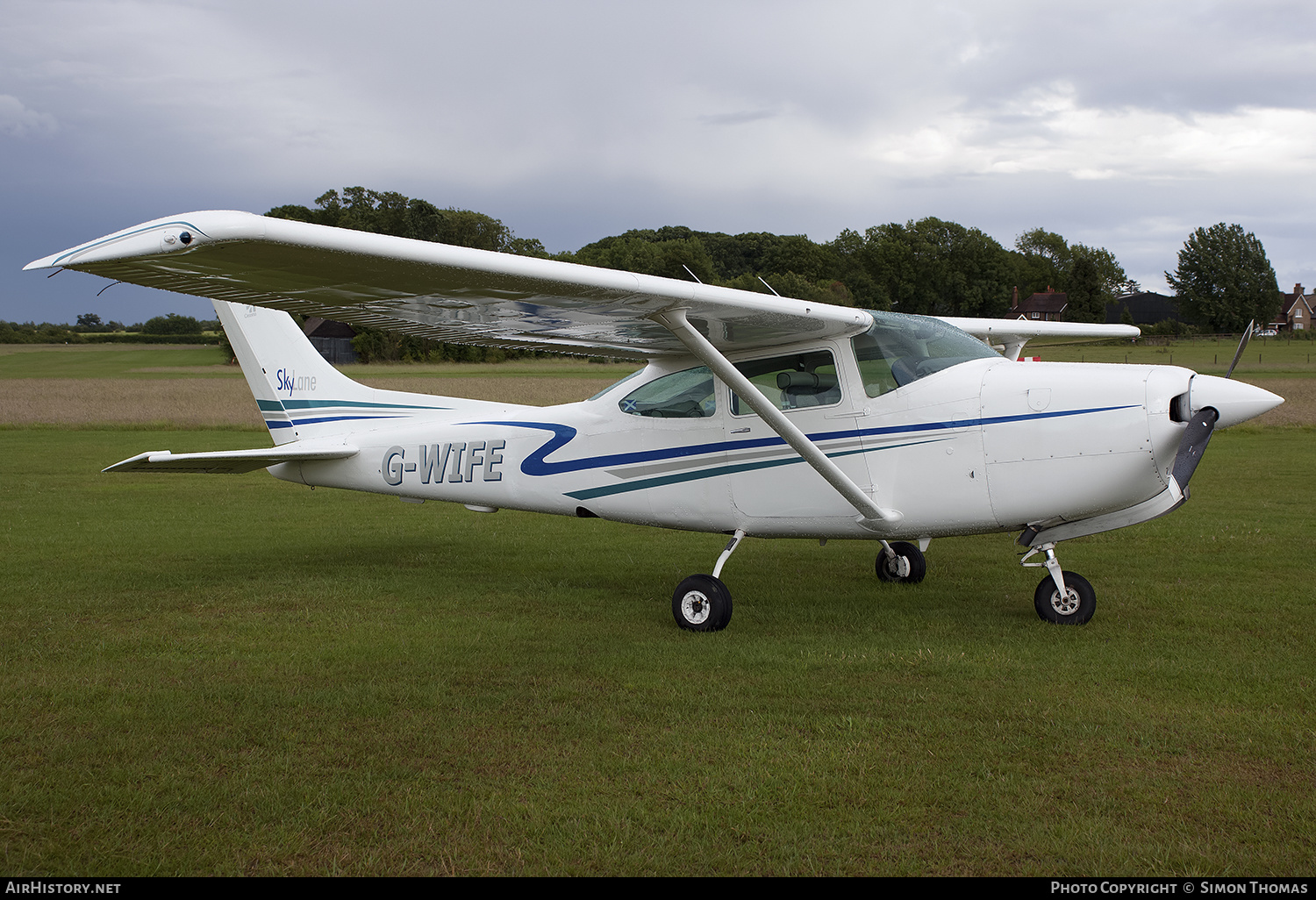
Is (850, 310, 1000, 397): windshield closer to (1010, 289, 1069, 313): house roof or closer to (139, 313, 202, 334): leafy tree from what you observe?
(1010, 289, 1069, 313): house roof

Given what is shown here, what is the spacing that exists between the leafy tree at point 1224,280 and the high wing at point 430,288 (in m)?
88.0

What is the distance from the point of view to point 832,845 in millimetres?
3492

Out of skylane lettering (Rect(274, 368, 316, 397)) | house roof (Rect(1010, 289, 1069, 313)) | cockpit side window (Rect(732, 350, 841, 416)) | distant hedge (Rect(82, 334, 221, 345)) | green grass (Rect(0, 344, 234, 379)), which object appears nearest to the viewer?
cockpit side window (Rect(732, 350, 841, 416))

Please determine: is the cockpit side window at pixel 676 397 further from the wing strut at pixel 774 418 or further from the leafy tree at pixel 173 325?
the leafy tree at pixel 173 325

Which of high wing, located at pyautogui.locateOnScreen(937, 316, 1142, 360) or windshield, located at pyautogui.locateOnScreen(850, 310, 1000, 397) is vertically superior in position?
high wing, located at pyautogui.locateOnScreen(937, 316, 1142, 360)

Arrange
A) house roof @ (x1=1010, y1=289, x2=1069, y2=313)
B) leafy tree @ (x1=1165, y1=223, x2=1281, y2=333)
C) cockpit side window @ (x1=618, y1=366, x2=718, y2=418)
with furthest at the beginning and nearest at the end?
house roof @ (x1=1010, y1=289, x2=1069, y2=313), leafy tree @ (x1=1165, y1=223, x2=1281, y2=333), cockpit side window @ (x1=618, y1=366, x2=718, y2=418)

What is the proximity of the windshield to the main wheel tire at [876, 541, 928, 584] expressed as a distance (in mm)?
2225

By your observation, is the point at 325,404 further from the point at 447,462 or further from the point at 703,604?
the point at 703,604

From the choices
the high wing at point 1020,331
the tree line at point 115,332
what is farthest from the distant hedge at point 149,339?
the high wing at point 1020,331

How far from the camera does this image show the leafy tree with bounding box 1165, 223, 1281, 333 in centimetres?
8069

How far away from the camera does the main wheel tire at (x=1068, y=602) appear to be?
6.56m

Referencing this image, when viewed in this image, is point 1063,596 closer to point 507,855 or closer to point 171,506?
point 507,855

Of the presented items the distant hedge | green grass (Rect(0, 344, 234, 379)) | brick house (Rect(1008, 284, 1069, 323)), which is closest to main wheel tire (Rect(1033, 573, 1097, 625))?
green grass (Rect(0, 344, 234, 379))

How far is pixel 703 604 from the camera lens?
6.75 m
